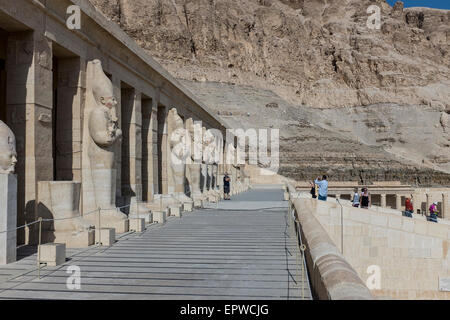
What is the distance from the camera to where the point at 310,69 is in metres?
104

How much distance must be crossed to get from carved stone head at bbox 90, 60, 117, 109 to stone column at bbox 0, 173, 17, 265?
13.1 ft

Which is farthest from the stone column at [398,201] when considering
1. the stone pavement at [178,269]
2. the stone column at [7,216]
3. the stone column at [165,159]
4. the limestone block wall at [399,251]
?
the stone column at [7,216]

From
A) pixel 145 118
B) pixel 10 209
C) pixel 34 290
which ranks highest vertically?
pixel 145 118

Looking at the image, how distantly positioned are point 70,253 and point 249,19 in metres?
96.4

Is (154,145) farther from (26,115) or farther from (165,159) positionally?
(26,115)

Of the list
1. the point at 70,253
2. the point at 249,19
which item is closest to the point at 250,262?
the point at 70,253

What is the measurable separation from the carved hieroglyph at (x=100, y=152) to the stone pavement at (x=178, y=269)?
116cm

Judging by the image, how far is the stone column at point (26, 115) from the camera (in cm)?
854

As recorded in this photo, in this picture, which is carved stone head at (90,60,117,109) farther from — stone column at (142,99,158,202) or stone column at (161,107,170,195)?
stone column at (161,107,170,195)

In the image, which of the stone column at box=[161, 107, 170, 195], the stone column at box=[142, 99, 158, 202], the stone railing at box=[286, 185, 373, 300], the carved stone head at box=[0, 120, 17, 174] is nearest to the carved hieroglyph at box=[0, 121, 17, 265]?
the carved stone head at box=[0, 120, 17, 174]

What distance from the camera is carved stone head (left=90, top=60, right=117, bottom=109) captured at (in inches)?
421

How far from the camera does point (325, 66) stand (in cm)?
10394
